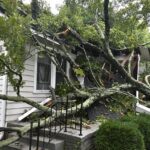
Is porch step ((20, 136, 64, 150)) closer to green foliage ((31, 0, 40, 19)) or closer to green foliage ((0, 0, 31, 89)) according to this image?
green foliage ((0, 0, 31, 89))

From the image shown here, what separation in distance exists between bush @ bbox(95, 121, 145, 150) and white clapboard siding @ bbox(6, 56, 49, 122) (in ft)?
8.65

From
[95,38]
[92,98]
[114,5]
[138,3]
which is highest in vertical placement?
[114,5]

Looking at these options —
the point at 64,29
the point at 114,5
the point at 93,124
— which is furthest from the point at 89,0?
the point at 93,124

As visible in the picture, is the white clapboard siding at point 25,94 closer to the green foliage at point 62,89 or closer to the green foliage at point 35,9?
the green foliage at point 62,89

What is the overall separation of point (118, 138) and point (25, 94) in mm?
3292

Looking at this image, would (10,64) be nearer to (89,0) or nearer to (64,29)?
(64,29)

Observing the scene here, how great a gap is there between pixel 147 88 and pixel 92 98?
193 cm

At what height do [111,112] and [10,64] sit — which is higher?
[10,64]

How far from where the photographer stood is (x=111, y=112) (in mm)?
9008

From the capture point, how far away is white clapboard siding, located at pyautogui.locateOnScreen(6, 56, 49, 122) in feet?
23.9

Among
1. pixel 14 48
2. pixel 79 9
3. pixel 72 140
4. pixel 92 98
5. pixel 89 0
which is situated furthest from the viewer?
pixel 79 9

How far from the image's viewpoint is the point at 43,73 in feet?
29.7

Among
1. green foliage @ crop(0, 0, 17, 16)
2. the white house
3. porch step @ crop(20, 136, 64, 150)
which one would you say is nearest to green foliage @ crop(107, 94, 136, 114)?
the white house

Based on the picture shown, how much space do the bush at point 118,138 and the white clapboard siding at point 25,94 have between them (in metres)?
2.64
